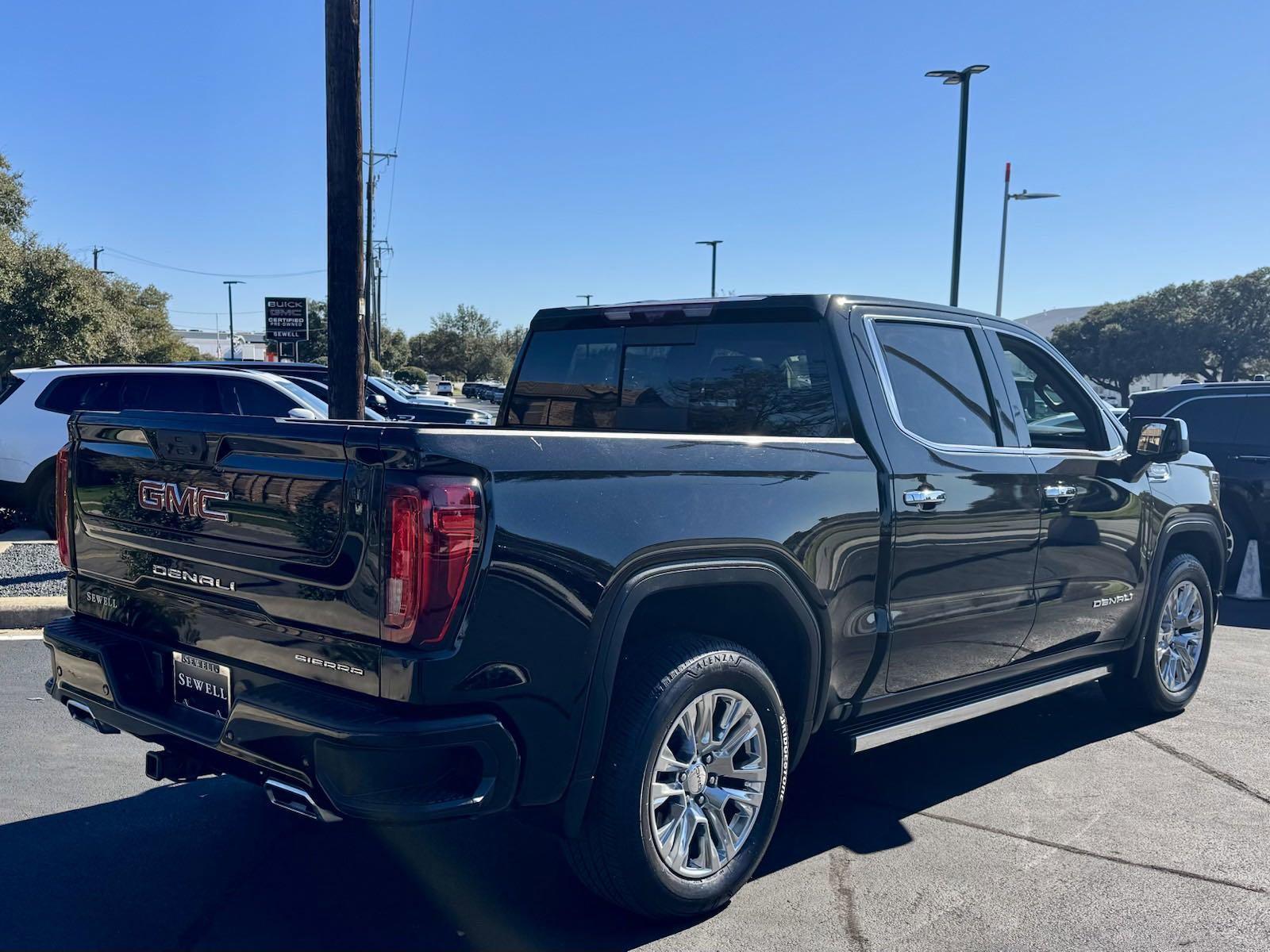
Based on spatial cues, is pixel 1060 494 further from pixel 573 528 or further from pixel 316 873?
pixel 316 873

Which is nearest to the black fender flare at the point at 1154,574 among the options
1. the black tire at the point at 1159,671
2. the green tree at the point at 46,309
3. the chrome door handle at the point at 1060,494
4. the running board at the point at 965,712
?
the black tire at the point at 1159,671

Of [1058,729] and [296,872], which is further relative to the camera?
[1058,729]

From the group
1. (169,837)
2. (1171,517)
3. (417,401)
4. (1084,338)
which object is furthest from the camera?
(1084,338)

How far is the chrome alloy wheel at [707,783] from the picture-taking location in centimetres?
350

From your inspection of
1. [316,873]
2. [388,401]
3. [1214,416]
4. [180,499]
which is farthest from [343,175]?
[1214,416]

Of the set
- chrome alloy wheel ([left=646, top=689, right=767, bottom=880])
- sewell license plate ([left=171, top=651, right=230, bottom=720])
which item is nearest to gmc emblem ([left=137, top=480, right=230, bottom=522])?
sewell license plate ([left=171, top=651, right=230, bottom=720])

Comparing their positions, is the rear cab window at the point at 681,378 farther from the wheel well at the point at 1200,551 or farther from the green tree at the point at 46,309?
the green tree at the point at 46,309

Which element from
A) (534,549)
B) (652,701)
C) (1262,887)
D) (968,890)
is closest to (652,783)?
(652,701)

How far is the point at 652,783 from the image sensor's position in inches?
134

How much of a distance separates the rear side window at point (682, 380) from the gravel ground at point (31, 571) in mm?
4880

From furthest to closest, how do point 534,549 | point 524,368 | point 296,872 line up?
point 524,368, point 296,872, point 534,549

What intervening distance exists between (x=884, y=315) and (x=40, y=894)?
360 cm

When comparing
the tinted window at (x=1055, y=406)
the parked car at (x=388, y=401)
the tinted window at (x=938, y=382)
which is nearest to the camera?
the tinted window at (x=938, y=382)

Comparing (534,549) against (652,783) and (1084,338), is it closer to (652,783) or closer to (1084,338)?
(652,783)
